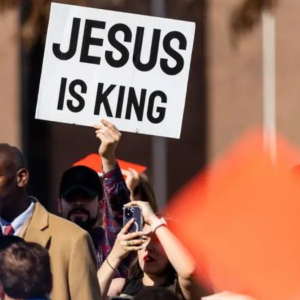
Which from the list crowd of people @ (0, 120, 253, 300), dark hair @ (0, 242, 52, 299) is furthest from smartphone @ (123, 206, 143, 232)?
dark hair @ (0, 242, 52, 299)

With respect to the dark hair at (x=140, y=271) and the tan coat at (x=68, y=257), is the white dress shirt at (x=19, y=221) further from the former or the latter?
the dark hair at (x=140, y=271)

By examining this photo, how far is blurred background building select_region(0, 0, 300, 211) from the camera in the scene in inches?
413

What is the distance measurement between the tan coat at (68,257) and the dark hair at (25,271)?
0.22m

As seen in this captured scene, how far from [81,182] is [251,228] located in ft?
3.22

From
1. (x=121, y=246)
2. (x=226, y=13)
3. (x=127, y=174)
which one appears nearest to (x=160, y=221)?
(x=121, y=246)

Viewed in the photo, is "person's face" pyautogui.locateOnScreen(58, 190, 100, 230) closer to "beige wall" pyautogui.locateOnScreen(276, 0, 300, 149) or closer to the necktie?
the necktie

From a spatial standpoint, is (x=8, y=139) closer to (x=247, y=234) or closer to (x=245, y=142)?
(x=245, y=142)

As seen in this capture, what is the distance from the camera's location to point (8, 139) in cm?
1066

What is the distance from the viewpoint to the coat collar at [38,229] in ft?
17.0

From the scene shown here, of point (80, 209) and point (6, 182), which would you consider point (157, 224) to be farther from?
point (80, 209)

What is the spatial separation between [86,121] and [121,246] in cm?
58

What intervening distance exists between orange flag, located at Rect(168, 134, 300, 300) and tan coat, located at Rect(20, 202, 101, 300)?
46cm

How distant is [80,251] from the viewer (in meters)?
5.15

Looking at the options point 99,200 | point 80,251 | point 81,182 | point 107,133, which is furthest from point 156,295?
point 99,200
